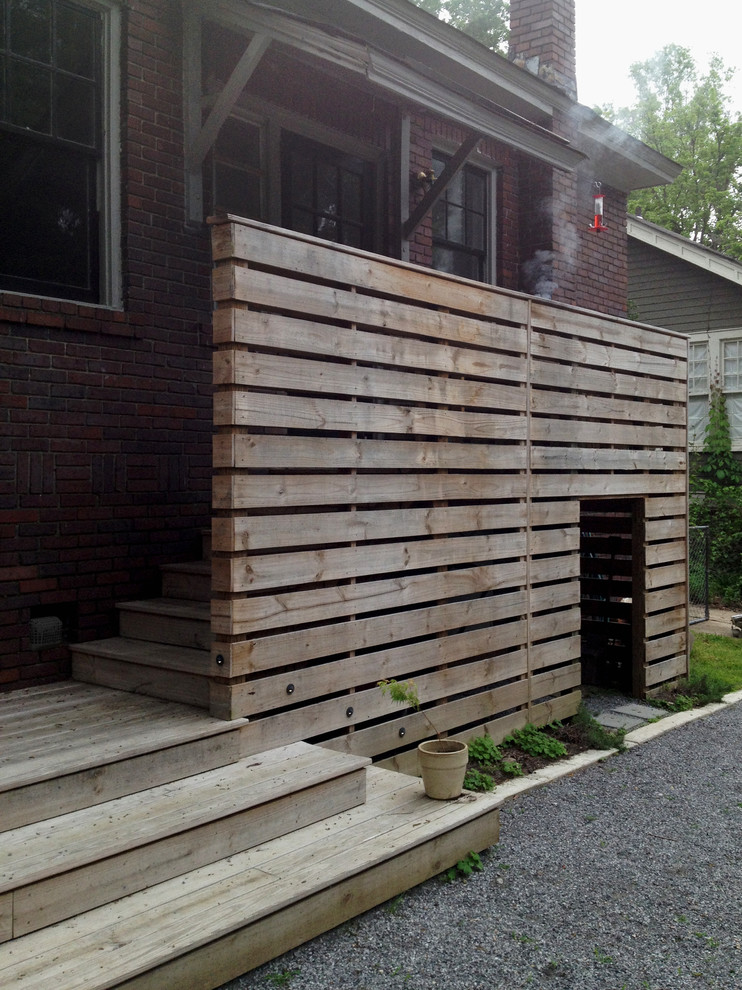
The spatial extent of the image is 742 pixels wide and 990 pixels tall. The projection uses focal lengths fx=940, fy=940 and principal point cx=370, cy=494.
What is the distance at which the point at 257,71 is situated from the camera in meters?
6.79

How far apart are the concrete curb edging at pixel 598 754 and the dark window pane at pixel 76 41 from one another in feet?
15.4

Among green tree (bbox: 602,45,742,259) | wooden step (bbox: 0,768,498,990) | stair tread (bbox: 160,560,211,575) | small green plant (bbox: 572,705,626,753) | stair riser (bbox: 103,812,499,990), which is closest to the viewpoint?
wooden step (bbox: 0,768,498,990)

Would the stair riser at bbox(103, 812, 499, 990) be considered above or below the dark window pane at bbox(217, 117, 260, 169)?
below

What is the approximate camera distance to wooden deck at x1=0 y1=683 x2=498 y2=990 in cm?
296

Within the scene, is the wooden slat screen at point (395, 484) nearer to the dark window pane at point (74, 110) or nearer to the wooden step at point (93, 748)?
the wooden step at point (93, 748)

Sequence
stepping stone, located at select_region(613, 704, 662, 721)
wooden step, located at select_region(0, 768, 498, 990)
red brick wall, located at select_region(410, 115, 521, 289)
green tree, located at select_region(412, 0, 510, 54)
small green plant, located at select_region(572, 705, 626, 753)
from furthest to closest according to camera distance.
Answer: green tree, located at select_region(412, 0, 510, 54) < red brick wall, located at select_region(410, 115, 521, 289) < stepping stone, located at select_region(613, 704, 662, 721) < small green plant, located at select_region(572, 705, 626, 753) < wooden step, located at select_region(0, 768, 498, 990)

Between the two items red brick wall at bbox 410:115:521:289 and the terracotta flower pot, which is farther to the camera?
red brick wall at bbox 410:115:521:289

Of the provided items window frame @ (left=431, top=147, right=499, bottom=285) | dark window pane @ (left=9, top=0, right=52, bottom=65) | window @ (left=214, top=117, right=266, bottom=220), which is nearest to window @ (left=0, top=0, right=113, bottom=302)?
dark window pane @ (left=9, top=0, right=52, bottom=65)

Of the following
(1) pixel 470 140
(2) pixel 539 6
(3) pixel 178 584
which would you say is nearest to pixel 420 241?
(1) pixel 470 140

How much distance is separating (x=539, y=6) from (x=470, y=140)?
137 inches

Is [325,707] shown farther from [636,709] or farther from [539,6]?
[539,6]

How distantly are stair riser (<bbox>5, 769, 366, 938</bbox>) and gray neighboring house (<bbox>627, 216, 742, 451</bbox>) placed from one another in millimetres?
13097

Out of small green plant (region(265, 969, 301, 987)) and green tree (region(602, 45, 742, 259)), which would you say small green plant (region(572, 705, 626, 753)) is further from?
green tree (region(602, 45, 742, 259))

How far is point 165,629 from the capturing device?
5.10 m
